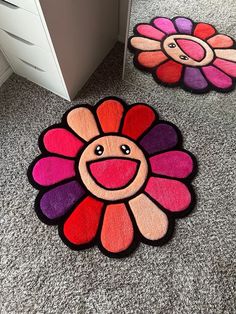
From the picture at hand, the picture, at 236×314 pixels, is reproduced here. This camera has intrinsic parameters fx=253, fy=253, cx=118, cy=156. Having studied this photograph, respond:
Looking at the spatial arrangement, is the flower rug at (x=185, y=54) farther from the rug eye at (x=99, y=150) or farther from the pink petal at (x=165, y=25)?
the rug eye at (x=99, y=150)

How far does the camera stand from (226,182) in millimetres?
1068

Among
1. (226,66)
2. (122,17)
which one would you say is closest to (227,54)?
(226,66)

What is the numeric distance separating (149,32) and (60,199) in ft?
3.38

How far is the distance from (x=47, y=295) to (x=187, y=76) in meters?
1.16

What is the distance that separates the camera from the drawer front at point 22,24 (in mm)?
852

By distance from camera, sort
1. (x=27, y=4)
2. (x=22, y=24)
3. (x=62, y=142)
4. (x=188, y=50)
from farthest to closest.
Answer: (x=188, y=50) < (x=62, y=142) < (x=22, y=24) < (x=27, y=4)

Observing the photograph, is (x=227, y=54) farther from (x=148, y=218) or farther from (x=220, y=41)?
(x=148, y=218)

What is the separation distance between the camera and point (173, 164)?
43.1 inches

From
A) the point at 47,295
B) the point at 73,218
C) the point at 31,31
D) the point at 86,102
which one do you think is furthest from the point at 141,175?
the point at 31,31

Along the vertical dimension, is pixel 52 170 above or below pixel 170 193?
above

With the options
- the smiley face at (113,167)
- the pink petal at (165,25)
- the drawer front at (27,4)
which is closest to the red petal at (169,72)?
the pink petal at (165,25)

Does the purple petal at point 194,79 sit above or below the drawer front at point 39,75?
below

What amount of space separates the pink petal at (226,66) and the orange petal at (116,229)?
0.90 meters

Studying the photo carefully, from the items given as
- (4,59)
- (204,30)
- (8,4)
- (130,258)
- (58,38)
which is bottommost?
(130,258)
